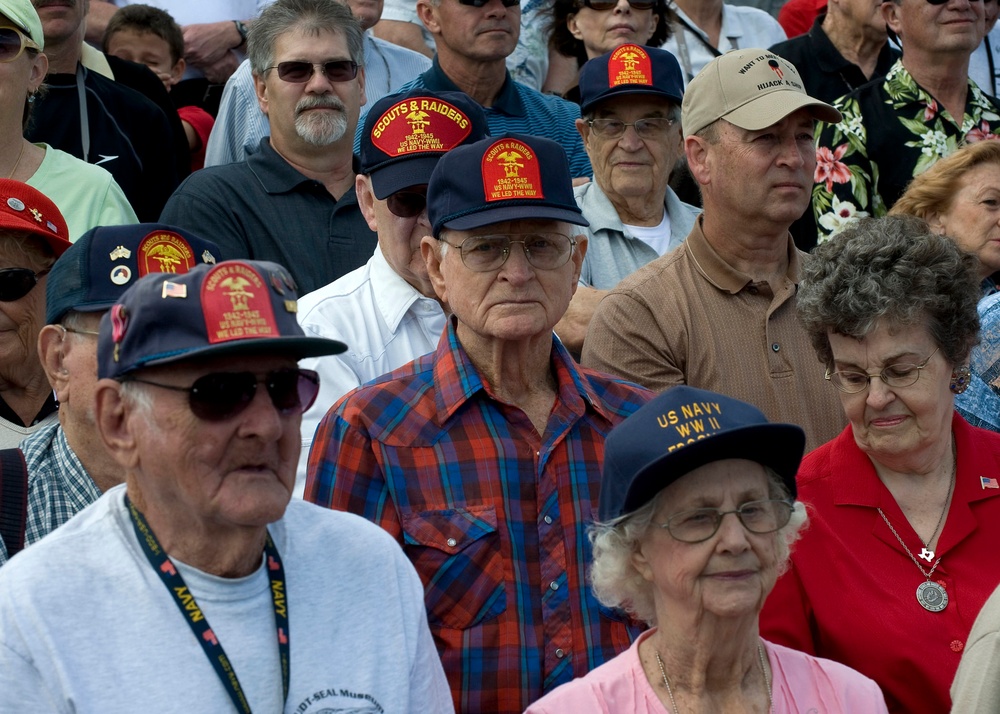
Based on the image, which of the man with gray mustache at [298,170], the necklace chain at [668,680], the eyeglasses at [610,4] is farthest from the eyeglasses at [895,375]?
the eyeglasses at [610,4]

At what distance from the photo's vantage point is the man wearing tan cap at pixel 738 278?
14.3 feet

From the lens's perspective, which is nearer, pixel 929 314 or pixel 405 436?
pixel 405 436

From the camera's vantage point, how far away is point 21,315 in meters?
3.86

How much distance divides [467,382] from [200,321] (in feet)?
3.74

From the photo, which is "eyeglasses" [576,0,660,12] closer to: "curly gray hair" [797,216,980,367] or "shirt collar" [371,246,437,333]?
"shirt collar" [371,246,437,333]

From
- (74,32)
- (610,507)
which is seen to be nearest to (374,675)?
(610,507)

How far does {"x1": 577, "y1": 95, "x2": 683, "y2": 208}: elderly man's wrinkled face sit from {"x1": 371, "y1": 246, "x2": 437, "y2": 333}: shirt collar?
4.42ft

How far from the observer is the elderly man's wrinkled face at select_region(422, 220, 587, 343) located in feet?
11.8

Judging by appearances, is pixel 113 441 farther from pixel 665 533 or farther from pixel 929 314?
pixel 929 314

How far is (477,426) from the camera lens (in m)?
3.52

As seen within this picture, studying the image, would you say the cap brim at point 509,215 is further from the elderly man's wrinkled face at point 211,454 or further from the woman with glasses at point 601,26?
the woman with glasses at point 601,26

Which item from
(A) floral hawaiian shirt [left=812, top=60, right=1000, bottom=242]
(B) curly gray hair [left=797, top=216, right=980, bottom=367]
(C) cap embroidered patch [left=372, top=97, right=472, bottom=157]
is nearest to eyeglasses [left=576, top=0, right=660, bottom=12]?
(A) floral hawaiian shirt [left=812, top=60, right=1000, bottom=242]

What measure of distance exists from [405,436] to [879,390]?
130 centimetres

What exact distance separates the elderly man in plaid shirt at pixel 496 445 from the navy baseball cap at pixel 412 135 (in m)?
0.69
